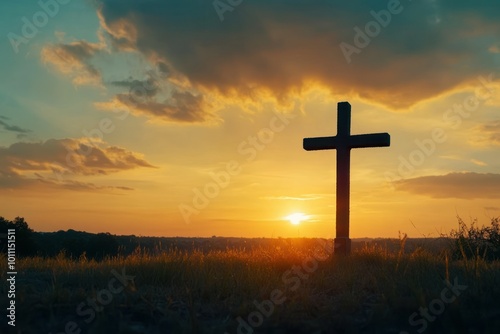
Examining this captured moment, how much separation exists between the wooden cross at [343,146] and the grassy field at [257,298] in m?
3.20

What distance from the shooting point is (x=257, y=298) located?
23.2 ft

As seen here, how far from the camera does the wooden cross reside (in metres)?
12.4

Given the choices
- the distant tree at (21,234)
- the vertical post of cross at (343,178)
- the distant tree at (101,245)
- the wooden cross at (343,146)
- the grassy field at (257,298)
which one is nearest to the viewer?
the grassy field at (257,298)

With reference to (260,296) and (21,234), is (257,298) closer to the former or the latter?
(260,296)

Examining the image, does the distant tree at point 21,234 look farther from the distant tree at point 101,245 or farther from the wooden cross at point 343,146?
the wooden cross at point 343,146

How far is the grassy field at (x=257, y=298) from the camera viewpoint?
614 centimetres

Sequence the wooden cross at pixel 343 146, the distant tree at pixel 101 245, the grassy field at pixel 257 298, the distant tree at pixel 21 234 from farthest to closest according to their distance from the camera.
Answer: the distant tree at pixel 101 245
the distant tree at pixel 21 234
the wooden cross at pixel 343 146
the grassy field at pixel 257 298

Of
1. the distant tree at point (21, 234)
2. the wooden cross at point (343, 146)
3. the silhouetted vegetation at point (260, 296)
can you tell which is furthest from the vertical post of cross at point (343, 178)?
the distant tree at point (21, 234)

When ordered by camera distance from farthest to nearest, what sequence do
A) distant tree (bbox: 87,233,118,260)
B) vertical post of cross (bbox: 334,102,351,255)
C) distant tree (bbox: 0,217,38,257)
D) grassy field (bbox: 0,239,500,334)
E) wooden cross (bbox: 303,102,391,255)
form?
distant tree (bbox: 87,233,118,260), distant tree (bbox: 0,217,38,257), wooden cross (bbox: 303,102,391,255), vertical post of cross (bbox: 334,102,351,255), grassy field (bbox: 0,239,500,334)

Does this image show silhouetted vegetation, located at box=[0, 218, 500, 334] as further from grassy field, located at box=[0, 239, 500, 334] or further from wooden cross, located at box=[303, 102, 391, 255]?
wooden cross, located at box=[303, 102, 391, 255]

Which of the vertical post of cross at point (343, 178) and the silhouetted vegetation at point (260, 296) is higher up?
the vertical post of cross at point (343, 178)

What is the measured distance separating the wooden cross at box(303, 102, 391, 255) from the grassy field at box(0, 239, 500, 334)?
3195mm

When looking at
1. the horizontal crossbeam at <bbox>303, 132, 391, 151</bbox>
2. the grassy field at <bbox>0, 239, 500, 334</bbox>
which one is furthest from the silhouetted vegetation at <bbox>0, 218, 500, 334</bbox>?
the horizontal crossbeam at <bbox>303, 132, 391, 151</bbox>

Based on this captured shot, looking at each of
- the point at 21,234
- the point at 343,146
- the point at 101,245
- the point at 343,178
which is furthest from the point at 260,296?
the point at 101,245
